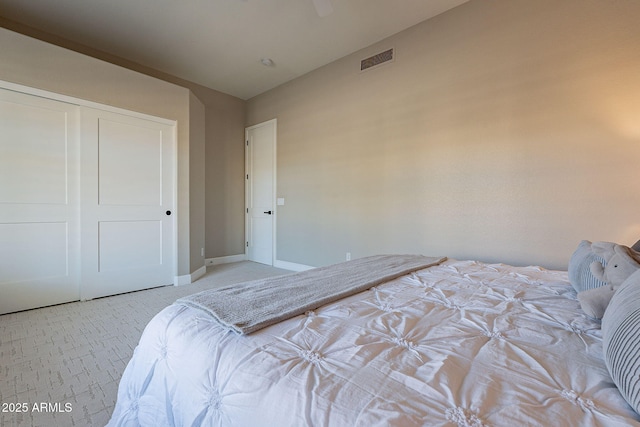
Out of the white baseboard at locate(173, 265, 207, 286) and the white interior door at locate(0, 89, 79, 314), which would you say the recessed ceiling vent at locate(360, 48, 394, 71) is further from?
the white baseboard at locate(173, 265, 207, 286)

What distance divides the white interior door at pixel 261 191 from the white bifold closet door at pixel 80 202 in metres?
1.56

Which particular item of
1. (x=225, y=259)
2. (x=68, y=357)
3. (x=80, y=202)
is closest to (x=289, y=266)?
(x=225, y=259)

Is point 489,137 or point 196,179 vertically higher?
point 489,137

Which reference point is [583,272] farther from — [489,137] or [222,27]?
[222,27]

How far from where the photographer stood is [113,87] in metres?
2.95

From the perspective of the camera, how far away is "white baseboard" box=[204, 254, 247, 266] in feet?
15.1

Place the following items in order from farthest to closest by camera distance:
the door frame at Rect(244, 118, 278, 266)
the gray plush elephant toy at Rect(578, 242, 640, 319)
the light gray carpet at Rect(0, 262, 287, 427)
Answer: the door frame at Rect(244, 118, 278, 266) → the light gray carpet at Rect(0, 262, 287, 427) → the gray plush elephant toy at Rect(578, 242, 640, 319)

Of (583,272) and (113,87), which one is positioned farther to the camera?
(113,87)

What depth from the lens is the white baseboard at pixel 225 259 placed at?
4.61 meters

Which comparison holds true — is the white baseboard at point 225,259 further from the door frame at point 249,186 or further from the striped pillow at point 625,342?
the striped pillow at point 625,342

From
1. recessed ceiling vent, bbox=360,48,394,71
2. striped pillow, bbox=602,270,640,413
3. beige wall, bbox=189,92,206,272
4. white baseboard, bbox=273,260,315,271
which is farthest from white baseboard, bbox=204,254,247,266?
striped pillow, bbox=602,270,640,413

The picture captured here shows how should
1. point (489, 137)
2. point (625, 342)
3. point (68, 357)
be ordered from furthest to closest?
point (489, 137)
point (68, 357)
point (625, 342)

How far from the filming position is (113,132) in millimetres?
3000

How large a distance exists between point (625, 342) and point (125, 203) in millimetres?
3814
